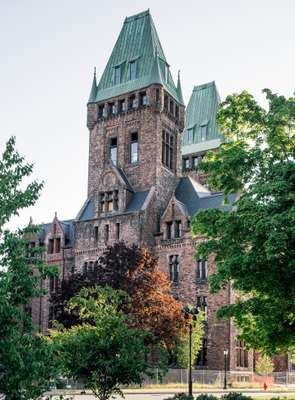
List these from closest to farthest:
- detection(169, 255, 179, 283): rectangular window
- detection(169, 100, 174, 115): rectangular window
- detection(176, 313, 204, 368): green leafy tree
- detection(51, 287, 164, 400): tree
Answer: detection(51, 287, 164, 400): tree, detection(176, 313, 204, 368): green leafy tree, detection(169, 255, 179, 283): rectangular window, detection(169, 100, 174, 115): rectangular window

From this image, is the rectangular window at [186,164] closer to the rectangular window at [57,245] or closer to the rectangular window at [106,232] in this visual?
the rectangular window at [57,245]

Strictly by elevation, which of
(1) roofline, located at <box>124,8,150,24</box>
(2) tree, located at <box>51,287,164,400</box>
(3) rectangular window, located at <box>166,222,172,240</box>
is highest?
(1) roofline, located at <box>124,8,150,24</box>

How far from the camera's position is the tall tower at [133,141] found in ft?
198

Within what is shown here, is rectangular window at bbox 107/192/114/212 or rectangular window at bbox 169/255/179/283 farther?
rectangular window at bbox 107/192/114/212

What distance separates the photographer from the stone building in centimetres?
5650

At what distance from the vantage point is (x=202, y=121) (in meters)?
79.6

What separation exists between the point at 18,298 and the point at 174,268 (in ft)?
145

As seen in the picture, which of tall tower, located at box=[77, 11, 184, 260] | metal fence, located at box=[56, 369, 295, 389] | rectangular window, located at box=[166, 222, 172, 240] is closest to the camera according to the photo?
metal fence, located at box=[56, 369, 295, 389]

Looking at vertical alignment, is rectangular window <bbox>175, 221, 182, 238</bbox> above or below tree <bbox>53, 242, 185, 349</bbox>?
above

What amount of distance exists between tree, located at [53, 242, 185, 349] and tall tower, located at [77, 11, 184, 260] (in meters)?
9.11

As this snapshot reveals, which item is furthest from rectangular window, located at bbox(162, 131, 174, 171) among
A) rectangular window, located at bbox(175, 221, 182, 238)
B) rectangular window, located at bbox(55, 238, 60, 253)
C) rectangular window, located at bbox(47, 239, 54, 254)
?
rectangular window, located at bbox(47, 239, 54, 254)

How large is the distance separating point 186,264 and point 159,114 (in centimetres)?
1512

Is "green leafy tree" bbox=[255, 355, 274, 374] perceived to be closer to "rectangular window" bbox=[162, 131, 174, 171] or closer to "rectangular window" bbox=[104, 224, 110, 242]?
"rectangular window" bbox=[104, 224, 110, 242]

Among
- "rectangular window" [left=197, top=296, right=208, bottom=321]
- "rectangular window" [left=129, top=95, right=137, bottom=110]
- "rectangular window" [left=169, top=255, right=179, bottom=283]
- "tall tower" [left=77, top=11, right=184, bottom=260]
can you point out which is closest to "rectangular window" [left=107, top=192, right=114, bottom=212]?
"tall tower" [left=77, top=11, right=184, bottom=260]
